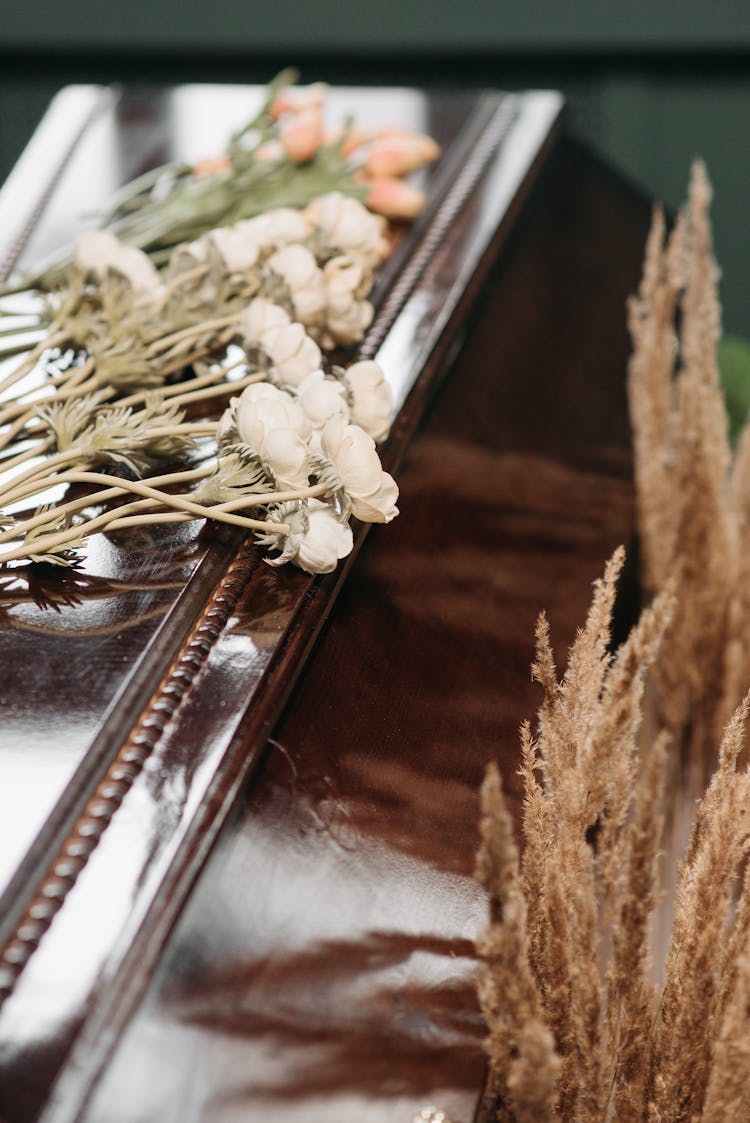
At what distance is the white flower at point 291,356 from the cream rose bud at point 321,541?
6.7 inches

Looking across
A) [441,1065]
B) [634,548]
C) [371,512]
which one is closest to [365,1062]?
[441,1065]

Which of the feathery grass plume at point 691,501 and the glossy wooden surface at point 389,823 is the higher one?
the glossy wooden surface at point 389,823

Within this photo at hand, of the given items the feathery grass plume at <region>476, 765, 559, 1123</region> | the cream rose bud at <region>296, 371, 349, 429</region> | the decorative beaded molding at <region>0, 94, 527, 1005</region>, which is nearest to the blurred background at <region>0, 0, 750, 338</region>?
the cream rose bud at <region>296, 371, 349, 429</region>

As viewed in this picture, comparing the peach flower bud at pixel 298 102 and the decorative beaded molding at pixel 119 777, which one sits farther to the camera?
the peach flower bud at pixel 298 102

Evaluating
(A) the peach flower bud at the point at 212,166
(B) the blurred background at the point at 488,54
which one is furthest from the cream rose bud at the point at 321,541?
(B) the blurred background at the point at 488,54

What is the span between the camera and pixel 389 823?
64cm

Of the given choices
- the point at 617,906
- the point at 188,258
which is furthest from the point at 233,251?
the point at 617,906

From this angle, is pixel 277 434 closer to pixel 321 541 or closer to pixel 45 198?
pixel 321 541

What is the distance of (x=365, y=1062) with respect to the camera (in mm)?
539

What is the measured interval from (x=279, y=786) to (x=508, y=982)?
0.16 metres

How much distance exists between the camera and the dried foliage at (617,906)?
1.93ft

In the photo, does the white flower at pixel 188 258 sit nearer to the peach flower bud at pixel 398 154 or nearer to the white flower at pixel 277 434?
the white flower at pixel 277 434

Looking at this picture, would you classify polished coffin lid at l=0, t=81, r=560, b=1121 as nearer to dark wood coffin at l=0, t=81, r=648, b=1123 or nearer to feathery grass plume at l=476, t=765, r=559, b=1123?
dark wood coffin at l=0, t=81, r=648, b=1123

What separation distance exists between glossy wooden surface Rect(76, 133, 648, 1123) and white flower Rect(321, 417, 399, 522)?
0.10 metres
